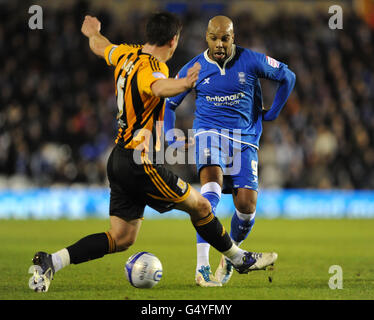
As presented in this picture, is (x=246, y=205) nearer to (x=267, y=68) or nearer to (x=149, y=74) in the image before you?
(x=267, y=68)

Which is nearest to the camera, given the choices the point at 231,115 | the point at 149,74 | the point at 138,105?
the point at 149,74

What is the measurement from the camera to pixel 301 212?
17453 mm

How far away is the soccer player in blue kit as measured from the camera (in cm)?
690

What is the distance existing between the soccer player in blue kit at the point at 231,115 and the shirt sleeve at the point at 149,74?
1300mm

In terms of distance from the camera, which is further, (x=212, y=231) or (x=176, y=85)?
(x=212, y=231)

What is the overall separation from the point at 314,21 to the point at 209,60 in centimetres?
1499

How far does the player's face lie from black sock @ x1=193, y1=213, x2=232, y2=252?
1.85m

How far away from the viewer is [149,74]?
5414mm

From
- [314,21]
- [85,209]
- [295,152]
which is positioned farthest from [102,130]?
[314,21]

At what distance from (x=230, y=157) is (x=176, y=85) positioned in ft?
6.58

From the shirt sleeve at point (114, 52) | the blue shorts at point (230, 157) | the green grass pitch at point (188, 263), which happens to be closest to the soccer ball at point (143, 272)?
the green grass pitch at point (188, 263)

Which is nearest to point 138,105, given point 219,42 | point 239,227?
point 219,42

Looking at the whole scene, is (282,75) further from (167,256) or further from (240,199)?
(167,256)
